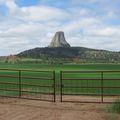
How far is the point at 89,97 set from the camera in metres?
23.8

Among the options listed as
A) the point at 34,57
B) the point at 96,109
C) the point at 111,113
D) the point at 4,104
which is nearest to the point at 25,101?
the point at 4,104

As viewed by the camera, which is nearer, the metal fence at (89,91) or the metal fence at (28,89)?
the metal fence at (89,91)

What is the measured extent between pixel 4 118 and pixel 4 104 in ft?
12.1

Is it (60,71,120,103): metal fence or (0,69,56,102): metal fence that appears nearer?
(60,71,120,103): metal fence

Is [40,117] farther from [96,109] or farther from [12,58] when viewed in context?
[12,58]

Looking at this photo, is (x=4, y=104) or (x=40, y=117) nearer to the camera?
(x=40, y=117)

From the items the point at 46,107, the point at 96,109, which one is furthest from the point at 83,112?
the point at 46,107

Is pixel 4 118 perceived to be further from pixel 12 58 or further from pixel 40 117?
pixel 12 58

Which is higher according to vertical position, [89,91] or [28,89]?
[28,89]

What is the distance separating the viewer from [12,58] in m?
197

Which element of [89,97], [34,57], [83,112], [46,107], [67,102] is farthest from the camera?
[34,57]

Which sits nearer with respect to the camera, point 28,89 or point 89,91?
point 28,89

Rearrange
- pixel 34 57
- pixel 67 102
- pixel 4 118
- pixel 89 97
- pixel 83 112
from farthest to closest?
1. pixel 34 57
2. pixel 89 97
3. pixel 67 102
4. pixel 83 112
5. pixel 4 118

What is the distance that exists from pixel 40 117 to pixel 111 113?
2.57 m
